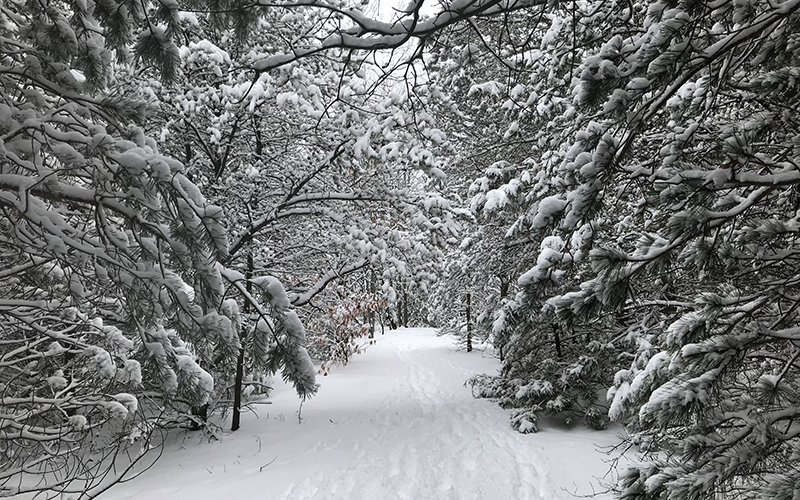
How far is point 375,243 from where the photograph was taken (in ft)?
23.5

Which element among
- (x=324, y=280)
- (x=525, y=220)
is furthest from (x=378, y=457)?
(x=525, y=220)

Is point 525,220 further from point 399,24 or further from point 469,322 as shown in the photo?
point 469,322

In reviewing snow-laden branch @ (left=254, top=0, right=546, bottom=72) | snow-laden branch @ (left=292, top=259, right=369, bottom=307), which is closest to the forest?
snow-laden branch @ (left=254, top=0, right=546, bottom=72)

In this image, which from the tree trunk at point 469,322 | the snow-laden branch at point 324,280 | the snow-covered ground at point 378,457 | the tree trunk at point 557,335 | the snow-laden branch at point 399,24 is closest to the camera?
the snow-laden branch at point 399,24

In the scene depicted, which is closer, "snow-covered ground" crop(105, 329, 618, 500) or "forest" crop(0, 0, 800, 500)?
"forest" crop(0, 0, 800, 500)

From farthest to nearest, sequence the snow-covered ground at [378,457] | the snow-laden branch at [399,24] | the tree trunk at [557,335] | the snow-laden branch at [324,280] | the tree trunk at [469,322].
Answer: the tree trunk at [469,322]
the tree trunk at [557,335]
the snow-laden branch at [324,280]
the snow-covered ground at [378,457]
the snow-laden branch at [399,24]

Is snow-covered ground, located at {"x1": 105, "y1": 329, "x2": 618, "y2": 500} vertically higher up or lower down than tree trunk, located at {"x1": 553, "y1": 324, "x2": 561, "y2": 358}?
lower down

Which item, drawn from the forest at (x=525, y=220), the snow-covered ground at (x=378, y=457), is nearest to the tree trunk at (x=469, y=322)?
the snow-covered ground at (x=378, y=457)

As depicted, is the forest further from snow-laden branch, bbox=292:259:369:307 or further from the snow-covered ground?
snow-laden branch, bbox=292:259:369:307

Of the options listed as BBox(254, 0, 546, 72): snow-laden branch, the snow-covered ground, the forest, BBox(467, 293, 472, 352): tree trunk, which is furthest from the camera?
BBox(467, 293, 472, 352): tree trunk

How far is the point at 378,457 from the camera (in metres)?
6.23

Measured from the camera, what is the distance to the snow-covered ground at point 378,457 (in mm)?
5086

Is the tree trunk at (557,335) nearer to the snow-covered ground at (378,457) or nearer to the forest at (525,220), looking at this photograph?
the snow-covered ground at (378,457)

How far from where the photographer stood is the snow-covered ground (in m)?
5.09
